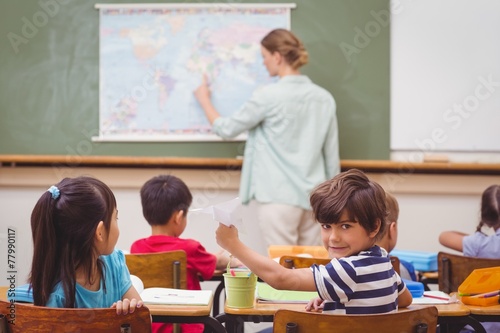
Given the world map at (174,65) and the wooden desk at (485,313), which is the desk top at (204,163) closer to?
the world map at (174,65)

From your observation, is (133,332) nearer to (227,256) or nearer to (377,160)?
(227,256)

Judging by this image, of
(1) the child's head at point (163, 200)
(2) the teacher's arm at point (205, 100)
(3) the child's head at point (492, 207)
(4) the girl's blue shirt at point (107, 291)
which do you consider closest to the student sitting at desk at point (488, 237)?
(3) the child's head at point (492, 207)

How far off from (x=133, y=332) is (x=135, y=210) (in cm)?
339

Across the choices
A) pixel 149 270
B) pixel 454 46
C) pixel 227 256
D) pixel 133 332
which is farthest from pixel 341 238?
pixel 454 46

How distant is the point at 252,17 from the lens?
516cm

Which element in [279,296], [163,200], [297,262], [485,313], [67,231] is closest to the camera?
[67,231]

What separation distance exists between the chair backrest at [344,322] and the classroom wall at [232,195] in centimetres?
329

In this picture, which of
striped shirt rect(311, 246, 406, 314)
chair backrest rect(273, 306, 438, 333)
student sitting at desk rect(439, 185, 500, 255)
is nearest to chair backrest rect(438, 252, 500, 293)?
student sitting at desk rect(439, 185, 500, 255)

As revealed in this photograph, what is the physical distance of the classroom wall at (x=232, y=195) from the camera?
512 cm

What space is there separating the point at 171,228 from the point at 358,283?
1.56 metres

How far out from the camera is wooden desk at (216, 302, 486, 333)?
2195mm

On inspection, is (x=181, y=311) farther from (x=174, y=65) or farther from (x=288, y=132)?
(x=174, y=65)

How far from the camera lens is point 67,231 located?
2088 mm

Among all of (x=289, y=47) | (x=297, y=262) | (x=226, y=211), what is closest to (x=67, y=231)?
(x=226, y=211)
